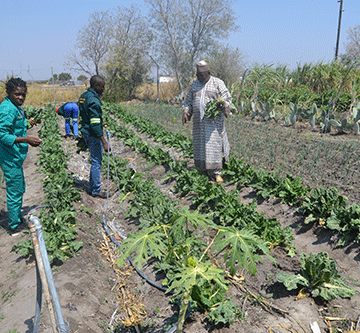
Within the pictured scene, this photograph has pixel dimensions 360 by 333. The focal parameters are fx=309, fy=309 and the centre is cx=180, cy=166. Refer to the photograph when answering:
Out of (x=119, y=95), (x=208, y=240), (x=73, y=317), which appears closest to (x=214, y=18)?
(x=119, y=95)

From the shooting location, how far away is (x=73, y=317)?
100 inches

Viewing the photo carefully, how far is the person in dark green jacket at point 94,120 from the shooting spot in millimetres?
4672

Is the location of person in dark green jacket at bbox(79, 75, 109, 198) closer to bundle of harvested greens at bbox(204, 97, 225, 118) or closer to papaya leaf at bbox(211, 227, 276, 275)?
bundle of harvested greens at bbox(204, 97, 225, 118)

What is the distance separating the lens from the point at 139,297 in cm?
304

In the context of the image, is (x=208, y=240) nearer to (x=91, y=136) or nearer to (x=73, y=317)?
(x=73, y=317)

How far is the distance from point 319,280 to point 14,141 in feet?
11.9

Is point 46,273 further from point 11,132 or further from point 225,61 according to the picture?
point 225,61

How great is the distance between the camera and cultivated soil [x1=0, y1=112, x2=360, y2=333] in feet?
8.35

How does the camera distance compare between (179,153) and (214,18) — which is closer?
(179,153)

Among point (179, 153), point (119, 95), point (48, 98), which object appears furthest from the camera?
point (119, 95)

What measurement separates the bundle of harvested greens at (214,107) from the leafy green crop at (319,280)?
2.82 metres

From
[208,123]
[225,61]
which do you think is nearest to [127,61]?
[225,61]

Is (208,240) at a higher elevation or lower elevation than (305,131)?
lower

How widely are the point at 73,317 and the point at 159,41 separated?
24.4 metres
